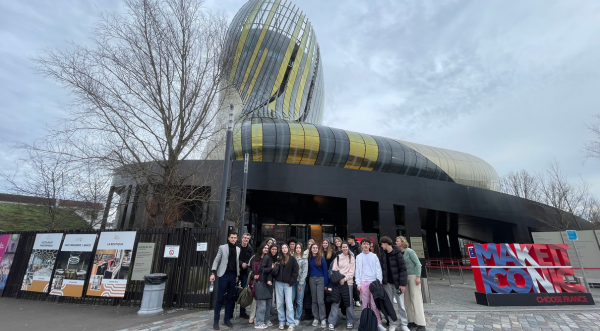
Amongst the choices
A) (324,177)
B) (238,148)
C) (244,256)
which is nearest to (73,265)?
(244,256)

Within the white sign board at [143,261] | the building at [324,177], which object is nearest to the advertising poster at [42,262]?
the building at [324,177]

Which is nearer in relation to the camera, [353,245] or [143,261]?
[353,245]

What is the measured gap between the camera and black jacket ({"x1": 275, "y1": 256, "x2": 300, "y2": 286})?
5.29 metres

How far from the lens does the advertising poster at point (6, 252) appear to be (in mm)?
8927

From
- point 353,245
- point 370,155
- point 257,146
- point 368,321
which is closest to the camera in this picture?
point 368,321

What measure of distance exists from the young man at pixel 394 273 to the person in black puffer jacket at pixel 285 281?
6.06 ft

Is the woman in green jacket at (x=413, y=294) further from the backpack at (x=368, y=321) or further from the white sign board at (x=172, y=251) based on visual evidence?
the white sign board at (x=172, y=251)

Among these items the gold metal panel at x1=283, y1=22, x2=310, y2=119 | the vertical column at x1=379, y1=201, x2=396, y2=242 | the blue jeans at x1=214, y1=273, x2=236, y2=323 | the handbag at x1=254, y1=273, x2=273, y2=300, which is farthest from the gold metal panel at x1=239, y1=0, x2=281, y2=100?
the handbag at x1=254, y1=273, x2=273, y2=300

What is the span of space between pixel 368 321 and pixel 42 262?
1050 centimetres

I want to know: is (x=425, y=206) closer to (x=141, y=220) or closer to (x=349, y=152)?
(x=349, y=152)

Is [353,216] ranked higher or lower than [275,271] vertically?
higher

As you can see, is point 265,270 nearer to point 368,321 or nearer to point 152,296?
point 368,321

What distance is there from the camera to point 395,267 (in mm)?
5137

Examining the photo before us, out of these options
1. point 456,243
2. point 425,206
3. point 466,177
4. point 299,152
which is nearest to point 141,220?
point 299,152
